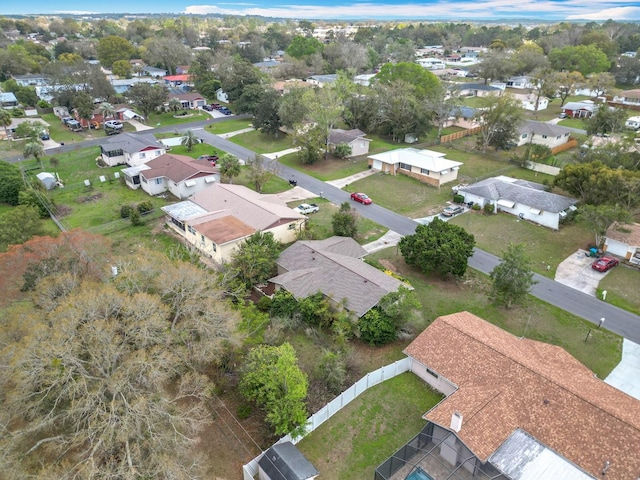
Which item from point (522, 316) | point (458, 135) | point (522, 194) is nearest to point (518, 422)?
point (522, 316)

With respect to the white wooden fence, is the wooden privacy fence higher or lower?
lower

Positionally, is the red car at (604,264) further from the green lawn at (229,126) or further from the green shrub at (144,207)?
the green lawn at (229,126)

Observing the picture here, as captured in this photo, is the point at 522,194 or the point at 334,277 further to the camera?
the point at 522,194

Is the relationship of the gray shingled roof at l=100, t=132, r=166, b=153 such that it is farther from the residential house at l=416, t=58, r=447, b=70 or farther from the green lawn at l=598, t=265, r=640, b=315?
the residential house at l=416, t=58, r=447, b=70

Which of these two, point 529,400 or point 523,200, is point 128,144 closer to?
point 523,200

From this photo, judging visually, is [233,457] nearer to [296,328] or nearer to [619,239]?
[296,328]

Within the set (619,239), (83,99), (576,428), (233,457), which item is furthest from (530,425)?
(83,99)

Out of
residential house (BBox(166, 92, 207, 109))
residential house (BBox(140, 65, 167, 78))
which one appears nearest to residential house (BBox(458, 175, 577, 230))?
residential house (BBox(166, 92, 207, 109))
